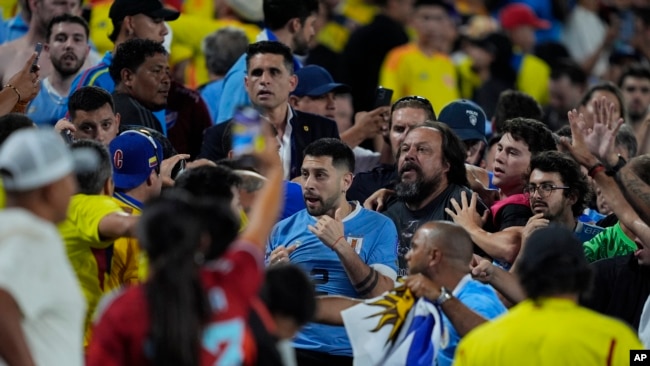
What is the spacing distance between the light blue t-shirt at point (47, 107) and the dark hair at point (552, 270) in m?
5.19

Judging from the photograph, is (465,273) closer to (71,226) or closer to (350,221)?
(350,221)

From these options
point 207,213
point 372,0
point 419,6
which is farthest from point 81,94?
point 372,0

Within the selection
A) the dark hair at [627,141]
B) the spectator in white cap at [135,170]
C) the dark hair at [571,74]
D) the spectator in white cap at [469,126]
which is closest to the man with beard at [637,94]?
the dark hair at [571,74]

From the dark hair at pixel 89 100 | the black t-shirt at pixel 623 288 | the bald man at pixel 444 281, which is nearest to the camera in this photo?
the bald man at pixel 444 281

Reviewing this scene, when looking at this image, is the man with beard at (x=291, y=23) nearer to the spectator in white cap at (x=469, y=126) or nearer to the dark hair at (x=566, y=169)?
the spectator in white cap at (x=469, y=126)

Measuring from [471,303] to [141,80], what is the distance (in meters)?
3.77

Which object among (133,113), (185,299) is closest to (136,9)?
(133,113)

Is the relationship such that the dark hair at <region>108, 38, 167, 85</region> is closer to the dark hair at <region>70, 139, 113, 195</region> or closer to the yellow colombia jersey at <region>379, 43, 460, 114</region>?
the dark hair at <region>70, 139, 113, 195</region>

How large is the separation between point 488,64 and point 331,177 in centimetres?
702

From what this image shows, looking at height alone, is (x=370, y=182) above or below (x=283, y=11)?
below

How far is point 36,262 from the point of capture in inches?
214

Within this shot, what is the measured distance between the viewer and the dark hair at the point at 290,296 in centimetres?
597

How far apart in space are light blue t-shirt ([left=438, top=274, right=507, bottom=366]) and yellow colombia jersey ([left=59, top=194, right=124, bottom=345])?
5.86 feet

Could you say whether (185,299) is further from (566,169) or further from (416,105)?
(416,105)
